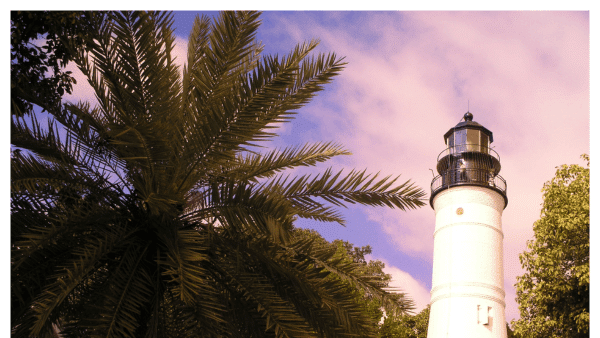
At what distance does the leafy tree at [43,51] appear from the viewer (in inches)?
211

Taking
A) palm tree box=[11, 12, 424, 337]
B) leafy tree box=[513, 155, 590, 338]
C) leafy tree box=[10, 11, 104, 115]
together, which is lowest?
palm tree box=[11, 12, 424, 337]

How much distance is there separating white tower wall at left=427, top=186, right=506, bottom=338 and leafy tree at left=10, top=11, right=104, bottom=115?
15.8m

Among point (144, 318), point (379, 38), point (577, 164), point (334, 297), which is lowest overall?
point (144, 318)

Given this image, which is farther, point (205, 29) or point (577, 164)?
point (577, 164)

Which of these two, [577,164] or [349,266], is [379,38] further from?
[577,164]

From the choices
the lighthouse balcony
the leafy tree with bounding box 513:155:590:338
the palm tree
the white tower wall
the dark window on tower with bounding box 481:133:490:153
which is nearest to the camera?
the palm tree

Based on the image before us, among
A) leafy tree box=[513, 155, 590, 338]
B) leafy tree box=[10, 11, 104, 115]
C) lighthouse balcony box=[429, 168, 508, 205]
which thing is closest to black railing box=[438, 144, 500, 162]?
lighthouse balcony box=[429, 168, 508, 205]

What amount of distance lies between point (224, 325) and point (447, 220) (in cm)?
1610

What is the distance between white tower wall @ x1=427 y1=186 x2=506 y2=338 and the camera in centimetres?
1912

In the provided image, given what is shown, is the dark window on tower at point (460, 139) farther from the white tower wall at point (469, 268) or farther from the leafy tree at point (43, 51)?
the leafy tree at point (43, 51)

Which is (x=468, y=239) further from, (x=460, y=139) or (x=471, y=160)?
(x=460, y=139)

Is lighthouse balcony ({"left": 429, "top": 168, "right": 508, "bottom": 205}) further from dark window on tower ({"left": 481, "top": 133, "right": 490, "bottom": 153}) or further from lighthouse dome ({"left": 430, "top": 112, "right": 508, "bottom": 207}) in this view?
dark window on tower ({"left": 481, "top": 133, "right": 490, "bottom": 153})
